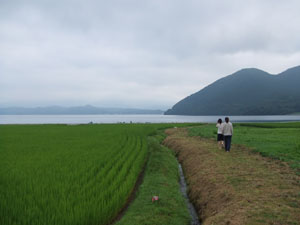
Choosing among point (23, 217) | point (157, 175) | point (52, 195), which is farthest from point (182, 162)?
point (23, 217)

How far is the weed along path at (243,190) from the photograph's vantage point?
536 centimetres

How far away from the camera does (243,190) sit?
7.23 meters

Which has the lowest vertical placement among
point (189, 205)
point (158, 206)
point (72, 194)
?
point (189, 205)

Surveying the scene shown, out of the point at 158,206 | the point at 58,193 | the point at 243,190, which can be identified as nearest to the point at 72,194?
the point at 58,193

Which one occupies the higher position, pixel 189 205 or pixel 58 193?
pixel 58 193

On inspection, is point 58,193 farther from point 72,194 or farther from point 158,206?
point 158,206

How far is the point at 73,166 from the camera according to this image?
29.8 ft

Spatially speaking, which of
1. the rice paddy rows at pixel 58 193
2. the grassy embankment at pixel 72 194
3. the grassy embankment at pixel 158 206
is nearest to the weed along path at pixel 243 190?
the grassy embankment at pixel 158 206

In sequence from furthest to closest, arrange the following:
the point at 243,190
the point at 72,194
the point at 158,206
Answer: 1. the point at 243,190
2. the point at 158,206
3. the point at 72,194

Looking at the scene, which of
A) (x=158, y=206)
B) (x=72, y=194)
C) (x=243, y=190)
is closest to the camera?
(x=72, y=194)

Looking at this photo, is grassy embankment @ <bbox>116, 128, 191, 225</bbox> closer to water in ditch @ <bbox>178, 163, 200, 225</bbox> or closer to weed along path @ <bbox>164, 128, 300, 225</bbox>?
water in ditch @ <bbox>178, 163, 200, 225</bbox>

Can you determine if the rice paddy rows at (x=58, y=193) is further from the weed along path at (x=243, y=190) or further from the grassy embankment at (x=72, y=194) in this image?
the weed along path at (x=243, y=190)

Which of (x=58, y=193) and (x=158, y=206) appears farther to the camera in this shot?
(x=158, y=206)

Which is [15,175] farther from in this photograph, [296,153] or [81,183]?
[296,153]
